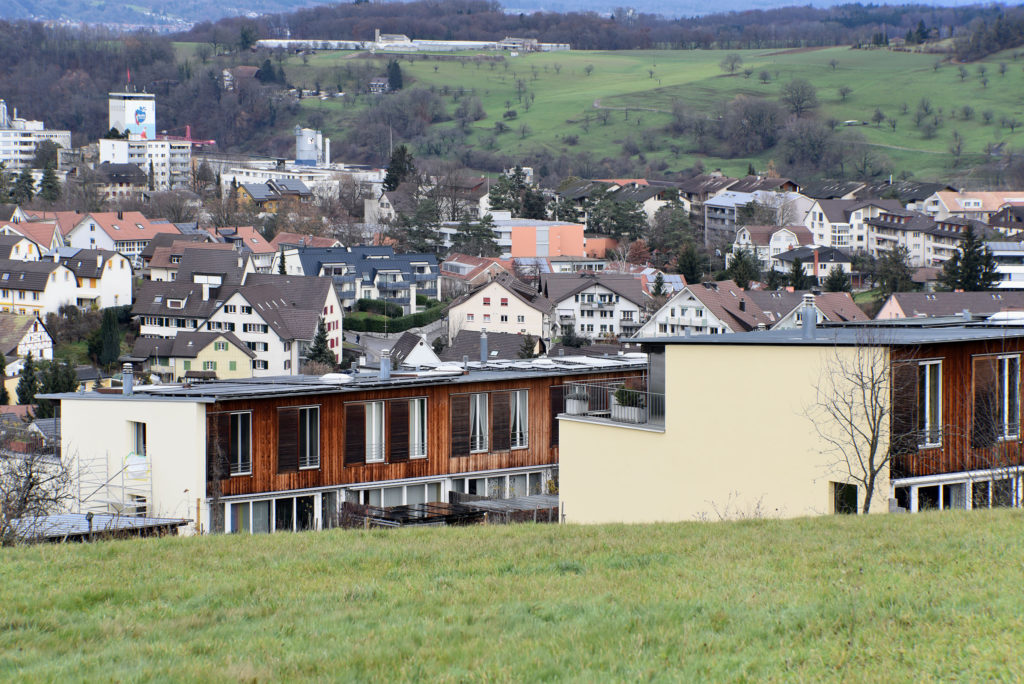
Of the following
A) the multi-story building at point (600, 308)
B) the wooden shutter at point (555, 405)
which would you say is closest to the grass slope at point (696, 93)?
the multi-story building at point (600, 308)

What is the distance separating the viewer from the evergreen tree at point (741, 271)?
233 ft

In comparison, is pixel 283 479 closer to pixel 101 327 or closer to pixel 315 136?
pixel 101 327

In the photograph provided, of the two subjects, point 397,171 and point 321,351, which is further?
point 397,171

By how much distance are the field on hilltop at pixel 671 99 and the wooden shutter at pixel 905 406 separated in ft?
349

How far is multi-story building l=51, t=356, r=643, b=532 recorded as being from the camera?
15906 mm

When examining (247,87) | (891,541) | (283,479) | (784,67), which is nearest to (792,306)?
(283,479)

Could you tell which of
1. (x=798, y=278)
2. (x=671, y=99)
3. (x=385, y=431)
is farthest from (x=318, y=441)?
(x=671, y=99)

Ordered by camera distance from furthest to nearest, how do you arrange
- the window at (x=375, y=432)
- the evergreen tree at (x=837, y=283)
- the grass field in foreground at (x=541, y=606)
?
the evergreen tree at (x=837, y=283) → the window at (x=375, y=432) → the grass field in foreground at (x=541, y=606)

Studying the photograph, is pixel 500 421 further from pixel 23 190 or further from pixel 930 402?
pixel 23 190

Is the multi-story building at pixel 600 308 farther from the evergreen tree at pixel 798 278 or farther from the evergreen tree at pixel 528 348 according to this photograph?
the evergreen tree at pixel 528 348

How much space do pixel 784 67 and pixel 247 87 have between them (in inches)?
2527

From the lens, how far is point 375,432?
679 inches

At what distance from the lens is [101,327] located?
57.0 m

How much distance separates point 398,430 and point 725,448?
18.4 feet
